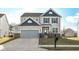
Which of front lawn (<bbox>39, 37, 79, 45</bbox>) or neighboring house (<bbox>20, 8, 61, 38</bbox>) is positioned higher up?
neighboring house (<bbox>20, 8, 61, 38</bbox>)

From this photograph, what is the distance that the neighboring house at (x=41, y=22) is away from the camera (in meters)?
5.49

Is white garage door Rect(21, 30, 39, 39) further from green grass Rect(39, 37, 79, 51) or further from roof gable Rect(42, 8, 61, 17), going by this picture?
roof gable Rect(42, 8, 61, 17)

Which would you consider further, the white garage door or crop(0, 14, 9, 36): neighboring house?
the white garage door

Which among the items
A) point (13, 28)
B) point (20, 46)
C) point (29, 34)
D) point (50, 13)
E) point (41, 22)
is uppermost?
point (50, 13)

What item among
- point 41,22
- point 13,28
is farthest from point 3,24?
point 41,22

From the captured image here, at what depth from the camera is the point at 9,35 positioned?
5531 millimetres

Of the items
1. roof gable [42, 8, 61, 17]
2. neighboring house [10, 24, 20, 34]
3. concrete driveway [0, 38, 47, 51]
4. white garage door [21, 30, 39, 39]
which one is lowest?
concrete driveway [0, 38, 47, 51]

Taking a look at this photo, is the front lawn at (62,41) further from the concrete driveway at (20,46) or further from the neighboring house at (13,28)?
the neighboring house at (13,28)

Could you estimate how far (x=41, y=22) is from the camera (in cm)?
554

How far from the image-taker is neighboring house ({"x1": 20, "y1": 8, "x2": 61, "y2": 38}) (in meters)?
5.49

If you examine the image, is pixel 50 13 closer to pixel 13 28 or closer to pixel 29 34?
pixel 29 34

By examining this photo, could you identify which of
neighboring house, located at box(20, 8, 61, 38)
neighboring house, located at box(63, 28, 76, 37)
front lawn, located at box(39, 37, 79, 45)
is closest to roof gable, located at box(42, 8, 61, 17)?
neighboring house, located at box(20, 8, 61, 38)

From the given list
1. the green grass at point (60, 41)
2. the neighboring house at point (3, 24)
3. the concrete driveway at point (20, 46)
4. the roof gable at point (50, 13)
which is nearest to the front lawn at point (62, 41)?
the green grass at point (60, 41)
